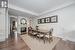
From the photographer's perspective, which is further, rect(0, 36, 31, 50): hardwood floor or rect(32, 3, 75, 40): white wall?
rect(32, 3, 75, 40): white wall

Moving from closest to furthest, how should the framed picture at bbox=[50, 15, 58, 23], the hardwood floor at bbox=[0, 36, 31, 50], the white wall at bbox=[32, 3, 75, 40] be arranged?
the hardwood floor at bbox=[0, 36, 31, 50], the white wall at bbox=[32, 3, 75, 40], the framed picture at bbox=[50, 15, 58, 23]

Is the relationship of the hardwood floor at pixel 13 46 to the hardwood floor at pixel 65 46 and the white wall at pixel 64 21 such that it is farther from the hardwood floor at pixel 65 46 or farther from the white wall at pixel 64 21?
the white wall at pixel 64 21

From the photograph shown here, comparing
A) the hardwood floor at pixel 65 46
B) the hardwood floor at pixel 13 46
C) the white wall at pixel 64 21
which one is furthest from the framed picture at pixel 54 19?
the hardwood floor at pixel 13 46

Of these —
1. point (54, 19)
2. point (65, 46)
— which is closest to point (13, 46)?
point (65, 46)

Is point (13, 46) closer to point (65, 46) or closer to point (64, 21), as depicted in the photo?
point (65, 46)

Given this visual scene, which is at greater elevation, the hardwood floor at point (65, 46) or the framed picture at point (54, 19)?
the framed picture at point (54, 19)

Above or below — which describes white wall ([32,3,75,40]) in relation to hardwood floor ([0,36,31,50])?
above

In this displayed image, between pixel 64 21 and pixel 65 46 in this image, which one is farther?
pixel 64 21

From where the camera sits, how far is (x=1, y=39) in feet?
13.7

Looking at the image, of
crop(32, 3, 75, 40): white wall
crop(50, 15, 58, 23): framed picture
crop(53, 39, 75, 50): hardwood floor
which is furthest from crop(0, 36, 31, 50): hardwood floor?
crop(50, 15, 58, 23): framed picture

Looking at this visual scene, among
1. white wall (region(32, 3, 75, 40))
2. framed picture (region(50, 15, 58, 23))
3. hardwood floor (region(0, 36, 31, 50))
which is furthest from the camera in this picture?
framed picture (region(50, 15, 58, 23))

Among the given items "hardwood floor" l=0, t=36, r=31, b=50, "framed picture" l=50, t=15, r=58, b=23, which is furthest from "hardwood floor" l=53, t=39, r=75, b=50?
"framed picture" l=50, t=15, r=58, b=23

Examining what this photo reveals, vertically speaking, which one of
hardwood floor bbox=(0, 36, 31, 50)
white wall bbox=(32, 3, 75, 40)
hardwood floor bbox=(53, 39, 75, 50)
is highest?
white wall bbox=(32, 3, 75, 40)

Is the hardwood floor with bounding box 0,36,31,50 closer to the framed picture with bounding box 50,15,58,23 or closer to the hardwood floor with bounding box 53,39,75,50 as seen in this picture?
the hardwood floor with bounding box 53,39,75,50
